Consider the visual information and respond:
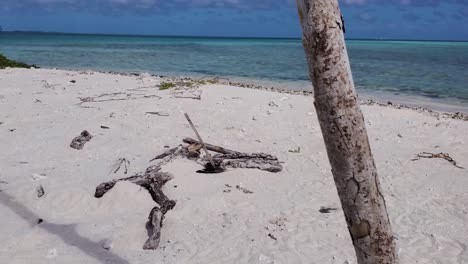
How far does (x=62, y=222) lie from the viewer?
17.5 feet

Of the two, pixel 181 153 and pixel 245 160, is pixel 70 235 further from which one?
pixel 245 160

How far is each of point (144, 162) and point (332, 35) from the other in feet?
17.8

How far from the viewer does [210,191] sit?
6.21 meters

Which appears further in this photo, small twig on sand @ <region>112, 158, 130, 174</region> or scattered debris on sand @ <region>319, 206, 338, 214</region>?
small twig on sand @ <region>112, 158, 130, 174</region>

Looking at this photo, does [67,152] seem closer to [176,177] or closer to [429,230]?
[176,177]

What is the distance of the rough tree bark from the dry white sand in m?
2.17

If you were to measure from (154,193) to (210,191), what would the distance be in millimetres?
799

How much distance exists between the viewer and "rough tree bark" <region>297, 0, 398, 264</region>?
234cm

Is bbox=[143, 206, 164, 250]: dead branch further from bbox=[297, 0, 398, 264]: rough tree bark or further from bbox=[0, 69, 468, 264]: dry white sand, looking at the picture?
bbox=[297, 0, 398, 264]: rough tree bark

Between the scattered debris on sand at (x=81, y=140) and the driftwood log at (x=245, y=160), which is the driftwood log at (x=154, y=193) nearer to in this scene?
the driftwood log at (x=245, y=160)

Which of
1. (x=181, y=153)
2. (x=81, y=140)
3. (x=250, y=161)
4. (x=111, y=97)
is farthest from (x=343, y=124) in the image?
(x=111, y=97)

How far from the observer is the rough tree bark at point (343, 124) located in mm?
2336

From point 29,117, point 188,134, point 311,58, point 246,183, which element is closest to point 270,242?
point 246,183

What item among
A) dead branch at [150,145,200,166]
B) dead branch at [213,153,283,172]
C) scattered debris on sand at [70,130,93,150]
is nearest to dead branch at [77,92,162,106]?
scattered debris on sand at [70,130,93,150]
